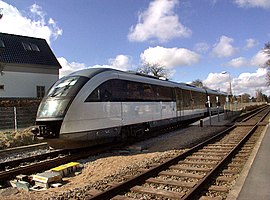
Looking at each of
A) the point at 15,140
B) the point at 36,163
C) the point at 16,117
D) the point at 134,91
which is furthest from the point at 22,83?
the point at 36,163

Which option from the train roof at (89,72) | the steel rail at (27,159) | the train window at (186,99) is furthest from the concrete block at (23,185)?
the train window at (186,99)

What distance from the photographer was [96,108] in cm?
1074

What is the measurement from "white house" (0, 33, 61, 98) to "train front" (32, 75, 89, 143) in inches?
874

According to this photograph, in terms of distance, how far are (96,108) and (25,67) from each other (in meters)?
24.8

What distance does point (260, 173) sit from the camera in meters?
6.52

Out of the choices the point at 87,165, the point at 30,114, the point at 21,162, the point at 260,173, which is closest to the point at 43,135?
the point at 21,162

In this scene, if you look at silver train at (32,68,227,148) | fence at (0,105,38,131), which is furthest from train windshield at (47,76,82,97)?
fence at (0,105,38,131)

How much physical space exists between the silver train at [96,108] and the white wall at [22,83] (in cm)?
2092

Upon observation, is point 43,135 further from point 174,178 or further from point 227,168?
point 227,168

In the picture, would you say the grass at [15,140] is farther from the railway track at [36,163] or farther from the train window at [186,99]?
the train window at [186,99]

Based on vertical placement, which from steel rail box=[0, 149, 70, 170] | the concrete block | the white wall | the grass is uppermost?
the white wall

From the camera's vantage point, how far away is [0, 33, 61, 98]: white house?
3094 centimetres

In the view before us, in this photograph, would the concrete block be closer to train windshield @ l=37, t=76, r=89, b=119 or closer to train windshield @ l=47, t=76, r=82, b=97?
train windshield @ l=37, t=76, r=89, b=119

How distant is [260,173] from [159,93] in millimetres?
10532
